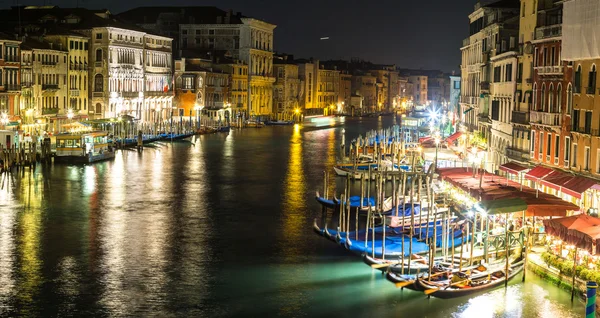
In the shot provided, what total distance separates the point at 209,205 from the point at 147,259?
26.2ft

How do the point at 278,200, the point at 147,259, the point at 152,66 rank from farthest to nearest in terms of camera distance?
the point at 152,66, the point at 278,200, the point at 147,259

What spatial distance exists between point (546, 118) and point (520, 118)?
14.1ft

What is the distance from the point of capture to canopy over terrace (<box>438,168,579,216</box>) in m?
19.1

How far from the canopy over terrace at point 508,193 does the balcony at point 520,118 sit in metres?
2.86

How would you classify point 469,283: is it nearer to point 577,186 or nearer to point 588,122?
Answer: point 577,186

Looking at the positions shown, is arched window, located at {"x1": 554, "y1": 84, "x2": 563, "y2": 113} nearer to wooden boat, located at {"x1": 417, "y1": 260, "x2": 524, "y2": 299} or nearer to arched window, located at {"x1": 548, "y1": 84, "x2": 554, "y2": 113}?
arched window, located at {"x1": 548, "y1": 84, "x2": 554, "y2": 113}

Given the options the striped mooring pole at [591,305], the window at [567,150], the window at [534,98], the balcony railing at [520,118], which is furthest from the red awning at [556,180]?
the striped mooring pole at [591,305]

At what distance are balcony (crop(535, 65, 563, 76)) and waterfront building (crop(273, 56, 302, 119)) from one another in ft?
209

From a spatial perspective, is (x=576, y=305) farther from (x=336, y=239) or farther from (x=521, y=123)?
(x=521, y=123)

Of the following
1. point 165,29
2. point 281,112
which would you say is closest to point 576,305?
point 165,29

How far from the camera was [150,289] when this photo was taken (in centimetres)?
1817

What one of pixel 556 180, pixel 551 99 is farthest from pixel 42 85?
pixel 556 180

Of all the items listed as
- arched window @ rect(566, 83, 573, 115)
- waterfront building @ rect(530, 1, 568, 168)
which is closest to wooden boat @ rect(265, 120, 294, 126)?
waterfront building @ rect(530, 1, 568, 168)

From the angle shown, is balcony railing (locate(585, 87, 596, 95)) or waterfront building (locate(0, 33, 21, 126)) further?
waterfront building (locate(0, 33, 21, 126))
